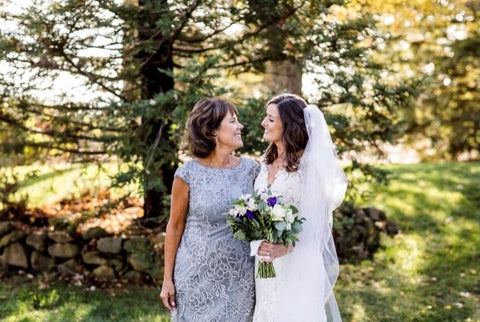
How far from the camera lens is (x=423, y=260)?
7824 millimetres

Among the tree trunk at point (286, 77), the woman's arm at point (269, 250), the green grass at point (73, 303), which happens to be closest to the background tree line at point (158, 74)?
the tree trunk at point (286, 77)

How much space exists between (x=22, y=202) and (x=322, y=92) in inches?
164

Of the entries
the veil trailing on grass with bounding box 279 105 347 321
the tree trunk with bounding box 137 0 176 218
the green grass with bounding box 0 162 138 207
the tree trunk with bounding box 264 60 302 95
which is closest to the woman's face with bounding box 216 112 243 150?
the veil trailing on grass with bounding box 279 105 347 321

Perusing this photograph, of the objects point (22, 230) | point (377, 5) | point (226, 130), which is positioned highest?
point (377, 5)

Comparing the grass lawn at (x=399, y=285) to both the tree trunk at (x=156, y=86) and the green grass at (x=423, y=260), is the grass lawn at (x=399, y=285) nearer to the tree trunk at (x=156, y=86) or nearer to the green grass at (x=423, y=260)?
the green grass at (x=423, y=260)

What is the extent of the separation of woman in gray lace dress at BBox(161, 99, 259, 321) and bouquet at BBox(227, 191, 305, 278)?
0.77 ft

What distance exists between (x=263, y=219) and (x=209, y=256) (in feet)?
1.62

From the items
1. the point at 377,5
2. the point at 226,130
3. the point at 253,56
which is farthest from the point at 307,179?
the point at 377,5

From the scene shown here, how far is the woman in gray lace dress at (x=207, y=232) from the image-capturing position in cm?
358

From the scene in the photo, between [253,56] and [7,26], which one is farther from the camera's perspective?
[253,56]

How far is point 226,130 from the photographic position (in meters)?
3.59

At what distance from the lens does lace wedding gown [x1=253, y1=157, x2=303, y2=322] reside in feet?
12.1

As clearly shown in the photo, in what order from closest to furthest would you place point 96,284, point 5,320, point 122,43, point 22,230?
1. point 5,320
2. point 122,43
3. point 96,284
4. point 22,230

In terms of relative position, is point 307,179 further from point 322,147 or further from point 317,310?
point 317,310
